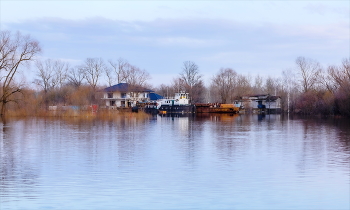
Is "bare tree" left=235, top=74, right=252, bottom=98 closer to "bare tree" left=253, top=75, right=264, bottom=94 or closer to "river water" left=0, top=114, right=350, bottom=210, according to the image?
"bare tree" left=253, top=75, right=264, bottom=94

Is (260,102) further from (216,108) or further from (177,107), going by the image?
(177,107)

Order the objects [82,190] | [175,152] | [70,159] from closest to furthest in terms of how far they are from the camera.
Result: [82,190], [70,159], [175,152]

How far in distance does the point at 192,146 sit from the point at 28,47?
38802 millimetres

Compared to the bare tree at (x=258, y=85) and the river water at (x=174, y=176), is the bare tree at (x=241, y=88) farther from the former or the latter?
the river water at (x=174, y=176)

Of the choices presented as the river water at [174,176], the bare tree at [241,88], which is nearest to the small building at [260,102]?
the bare tree at [241,88]

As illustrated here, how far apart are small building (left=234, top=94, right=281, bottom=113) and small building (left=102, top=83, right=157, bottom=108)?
62.6 ft

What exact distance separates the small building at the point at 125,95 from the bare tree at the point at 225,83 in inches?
656

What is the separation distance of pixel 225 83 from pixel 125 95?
22824 mm

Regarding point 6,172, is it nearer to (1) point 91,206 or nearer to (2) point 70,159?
(2) point 70,159

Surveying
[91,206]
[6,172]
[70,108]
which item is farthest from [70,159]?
[70,108]

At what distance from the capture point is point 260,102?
96000 mm

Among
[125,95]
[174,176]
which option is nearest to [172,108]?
[125,95]

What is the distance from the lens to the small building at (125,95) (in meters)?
89.5

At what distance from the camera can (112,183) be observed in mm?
12383
